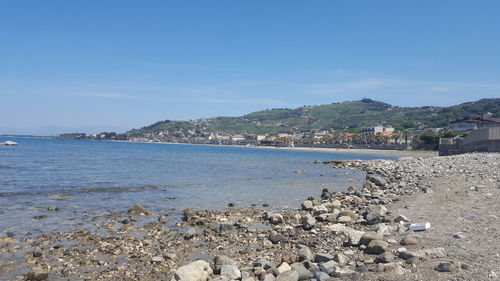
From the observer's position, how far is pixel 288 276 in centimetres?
682

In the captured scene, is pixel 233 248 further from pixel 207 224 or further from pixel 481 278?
pixel 481 278

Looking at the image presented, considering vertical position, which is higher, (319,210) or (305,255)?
(305,255)

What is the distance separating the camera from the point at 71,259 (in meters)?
9.22

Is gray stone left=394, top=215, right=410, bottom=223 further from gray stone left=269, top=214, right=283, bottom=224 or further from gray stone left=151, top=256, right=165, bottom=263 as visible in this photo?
gray stone left=151, top=256, right=165, bottom=263

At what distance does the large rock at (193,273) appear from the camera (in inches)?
279

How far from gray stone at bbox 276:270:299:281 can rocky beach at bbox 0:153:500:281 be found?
0.02 m

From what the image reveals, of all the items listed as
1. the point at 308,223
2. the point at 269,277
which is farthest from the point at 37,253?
the point at 308,223

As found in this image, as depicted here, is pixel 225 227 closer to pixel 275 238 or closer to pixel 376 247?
pixel 275 238

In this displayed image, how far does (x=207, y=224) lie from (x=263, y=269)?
19.3ft

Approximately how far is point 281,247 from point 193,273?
3.31 meters

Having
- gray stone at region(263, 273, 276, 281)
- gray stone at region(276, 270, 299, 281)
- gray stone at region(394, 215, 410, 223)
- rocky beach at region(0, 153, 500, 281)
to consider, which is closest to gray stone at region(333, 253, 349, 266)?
rocky beach at region(0, 153, 500, 281)

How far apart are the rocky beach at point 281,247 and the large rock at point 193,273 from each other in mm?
19

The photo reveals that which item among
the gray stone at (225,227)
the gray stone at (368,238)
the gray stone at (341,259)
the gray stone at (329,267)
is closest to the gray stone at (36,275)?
the gray stone at (225,227)

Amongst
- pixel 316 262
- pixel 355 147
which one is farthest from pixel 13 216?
pixel 355 147
